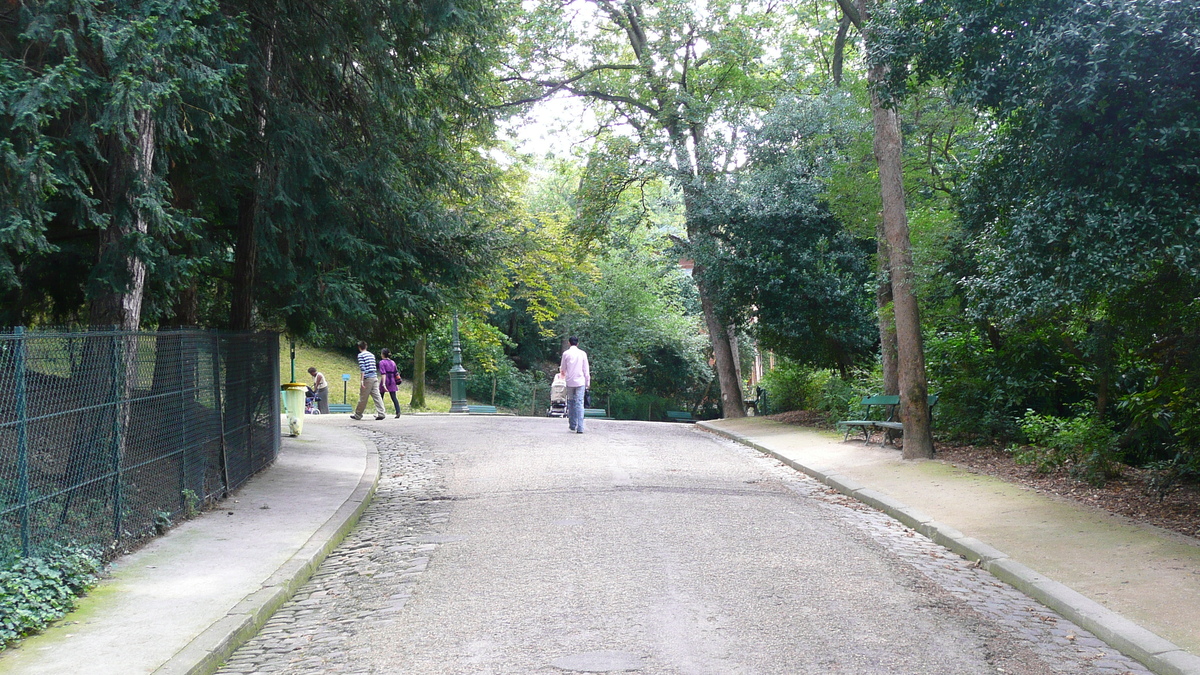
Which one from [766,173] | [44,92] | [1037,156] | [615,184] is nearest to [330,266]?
[44,92]

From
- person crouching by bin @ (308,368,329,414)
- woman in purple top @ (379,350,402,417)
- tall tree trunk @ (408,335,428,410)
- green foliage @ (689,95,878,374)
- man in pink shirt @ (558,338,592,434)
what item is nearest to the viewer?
man in pink shirt @ (558,338,592,434)

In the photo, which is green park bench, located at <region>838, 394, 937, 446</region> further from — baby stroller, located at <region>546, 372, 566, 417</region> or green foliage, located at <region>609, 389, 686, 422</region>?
green foliage, located at <region>609, 389, 686, 422</region>

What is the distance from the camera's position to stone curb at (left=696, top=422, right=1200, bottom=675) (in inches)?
211

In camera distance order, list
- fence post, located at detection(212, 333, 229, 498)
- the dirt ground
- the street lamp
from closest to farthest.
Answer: the dirt ground, fence post, located at detection(212, 333, 229, 498), the street lamp

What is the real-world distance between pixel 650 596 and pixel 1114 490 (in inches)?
276

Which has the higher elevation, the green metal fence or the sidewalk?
the green metal fence

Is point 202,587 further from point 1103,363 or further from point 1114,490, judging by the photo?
point 1103,363

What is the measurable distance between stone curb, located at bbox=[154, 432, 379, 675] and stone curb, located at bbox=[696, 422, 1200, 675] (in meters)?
5.23

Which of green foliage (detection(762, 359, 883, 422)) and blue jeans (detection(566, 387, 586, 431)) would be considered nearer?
blue jeans (detection(566, 387, 586, 431))

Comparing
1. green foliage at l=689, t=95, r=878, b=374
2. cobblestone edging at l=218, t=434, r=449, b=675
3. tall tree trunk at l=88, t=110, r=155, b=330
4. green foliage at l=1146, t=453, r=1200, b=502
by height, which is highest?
green foliage at l=689, t=95, r=878, b=374

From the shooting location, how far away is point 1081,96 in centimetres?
759

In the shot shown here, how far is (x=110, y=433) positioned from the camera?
7.84 meters

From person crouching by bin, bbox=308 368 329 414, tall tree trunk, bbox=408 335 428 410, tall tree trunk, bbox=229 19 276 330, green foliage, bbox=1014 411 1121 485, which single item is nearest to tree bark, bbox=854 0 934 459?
green foliage, bbox=1014 411 1121 485

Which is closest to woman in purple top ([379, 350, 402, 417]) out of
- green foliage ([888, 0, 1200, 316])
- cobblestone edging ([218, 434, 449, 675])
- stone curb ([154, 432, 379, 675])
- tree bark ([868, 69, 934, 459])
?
cobblestone edging ([218, 434, 449, 675])
